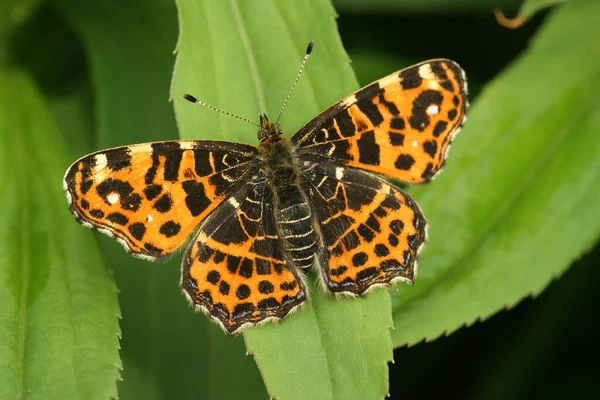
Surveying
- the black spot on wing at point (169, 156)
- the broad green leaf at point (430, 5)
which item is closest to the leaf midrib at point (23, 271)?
the black spot on wing at point (169, 156)

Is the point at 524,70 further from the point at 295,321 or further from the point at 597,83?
the point at 295,321

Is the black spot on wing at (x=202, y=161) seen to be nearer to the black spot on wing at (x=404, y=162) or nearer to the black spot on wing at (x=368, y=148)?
the black spot on wing at (x=368, y=148)

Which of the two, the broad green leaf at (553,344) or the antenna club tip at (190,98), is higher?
the antenna club tip at (190,98)

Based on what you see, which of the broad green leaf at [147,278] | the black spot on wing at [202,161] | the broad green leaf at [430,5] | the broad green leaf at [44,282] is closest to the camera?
the broad green leaf at [44,282]

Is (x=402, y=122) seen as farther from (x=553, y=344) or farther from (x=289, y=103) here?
→ (x=553, y=344)

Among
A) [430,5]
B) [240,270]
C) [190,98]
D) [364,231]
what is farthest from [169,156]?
[430,5]

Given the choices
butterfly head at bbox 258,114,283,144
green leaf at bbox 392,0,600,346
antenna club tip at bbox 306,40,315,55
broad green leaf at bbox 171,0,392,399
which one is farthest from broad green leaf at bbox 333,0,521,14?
butterfly head at bbox 258,114,283,144

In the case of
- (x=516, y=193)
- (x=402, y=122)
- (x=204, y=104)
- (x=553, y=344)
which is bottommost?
(x=553, y=344)

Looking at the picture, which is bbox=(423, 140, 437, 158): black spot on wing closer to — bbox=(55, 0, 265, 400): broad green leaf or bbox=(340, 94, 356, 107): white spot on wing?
bbox=(340, 94, 356, 107): white spot on wing
